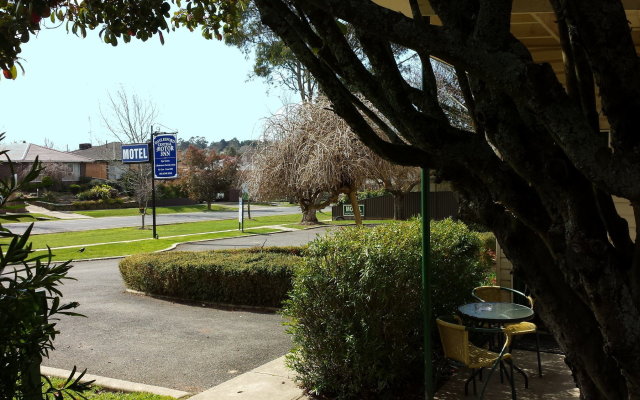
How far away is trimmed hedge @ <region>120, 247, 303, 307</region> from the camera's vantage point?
35.5ft

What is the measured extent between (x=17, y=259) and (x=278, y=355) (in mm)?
5726

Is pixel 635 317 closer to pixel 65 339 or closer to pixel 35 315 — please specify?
pixel 35 315

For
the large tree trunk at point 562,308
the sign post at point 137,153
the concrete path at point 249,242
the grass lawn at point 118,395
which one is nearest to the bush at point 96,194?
the sign post at point 137,153

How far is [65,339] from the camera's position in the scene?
29.0ft

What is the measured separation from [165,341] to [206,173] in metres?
46.1

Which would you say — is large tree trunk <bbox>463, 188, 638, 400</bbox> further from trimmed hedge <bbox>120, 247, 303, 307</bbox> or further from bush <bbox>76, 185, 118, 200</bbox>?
bush <bbox>76, 185, 118, 200</bbox>

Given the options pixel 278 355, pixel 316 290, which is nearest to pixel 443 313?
pixel 316 290

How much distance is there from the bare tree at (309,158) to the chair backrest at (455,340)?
7.07m

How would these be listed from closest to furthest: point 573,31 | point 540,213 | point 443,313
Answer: point 573,31 < point 540,213 < point 443,313

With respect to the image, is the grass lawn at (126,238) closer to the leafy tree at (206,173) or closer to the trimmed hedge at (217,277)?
the trimmed hedge at (217,277)

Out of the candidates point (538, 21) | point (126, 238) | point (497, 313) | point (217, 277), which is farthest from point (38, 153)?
point (497, 313)

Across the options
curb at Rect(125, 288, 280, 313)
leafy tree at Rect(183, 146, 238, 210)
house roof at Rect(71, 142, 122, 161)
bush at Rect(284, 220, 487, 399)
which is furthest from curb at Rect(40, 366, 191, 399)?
Answer: house roof at Rect(71, 142, 122, 161)

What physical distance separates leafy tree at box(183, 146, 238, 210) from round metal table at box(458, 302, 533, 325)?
4783cm

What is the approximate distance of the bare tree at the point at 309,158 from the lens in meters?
12.1
